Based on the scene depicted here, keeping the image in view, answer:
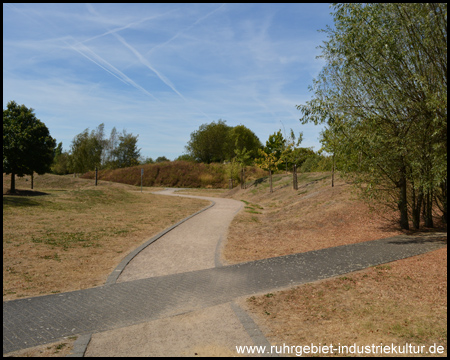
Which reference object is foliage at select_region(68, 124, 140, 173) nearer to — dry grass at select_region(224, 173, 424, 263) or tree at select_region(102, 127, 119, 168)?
tree at select_region(102, 127, 119, 168)

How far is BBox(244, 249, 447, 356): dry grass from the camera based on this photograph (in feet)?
16.9

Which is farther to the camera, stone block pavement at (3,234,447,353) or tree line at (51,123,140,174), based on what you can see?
tree line at (51,123,140,174)

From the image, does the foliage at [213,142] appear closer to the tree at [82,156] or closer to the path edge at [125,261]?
the tree at [82,156]

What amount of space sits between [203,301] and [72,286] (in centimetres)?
305

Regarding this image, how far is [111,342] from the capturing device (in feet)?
16.5

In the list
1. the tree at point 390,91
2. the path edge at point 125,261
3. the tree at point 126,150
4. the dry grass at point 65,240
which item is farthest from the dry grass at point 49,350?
the tree at point 126,150

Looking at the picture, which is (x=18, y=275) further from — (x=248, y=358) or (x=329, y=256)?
(x=329, y=256)

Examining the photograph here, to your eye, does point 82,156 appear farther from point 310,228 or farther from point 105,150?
point 310,228

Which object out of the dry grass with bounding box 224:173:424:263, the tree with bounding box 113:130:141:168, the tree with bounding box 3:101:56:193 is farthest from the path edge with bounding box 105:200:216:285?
the tree with bounding box 113:130:141:168

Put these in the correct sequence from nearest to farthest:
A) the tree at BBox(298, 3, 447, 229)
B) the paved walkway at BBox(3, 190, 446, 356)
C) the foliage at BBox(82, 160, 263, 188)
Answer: the paved walkway at BBox(3, 190, 446, 356) < the tree at BBox(298, 3, 447, 229) < the foliage at BBox(82, 160, 263, 188)

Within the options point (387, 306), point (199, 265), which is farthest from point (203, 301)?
point (387, 306)

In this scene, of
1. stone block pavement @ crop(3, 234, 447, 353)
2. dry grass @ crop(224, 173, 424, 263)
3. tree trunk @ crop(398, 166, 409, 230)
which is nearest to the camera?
stone block pavement @ crop(3, 234, 447, 353)

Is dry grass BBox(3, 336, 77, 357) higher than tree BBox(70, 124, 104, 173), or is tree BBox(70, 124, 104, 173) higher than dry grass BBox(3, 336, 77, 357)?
tree BBox(70, 124, 104, 173)

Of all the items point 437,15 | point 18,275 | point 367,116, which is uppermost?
point 437,15
